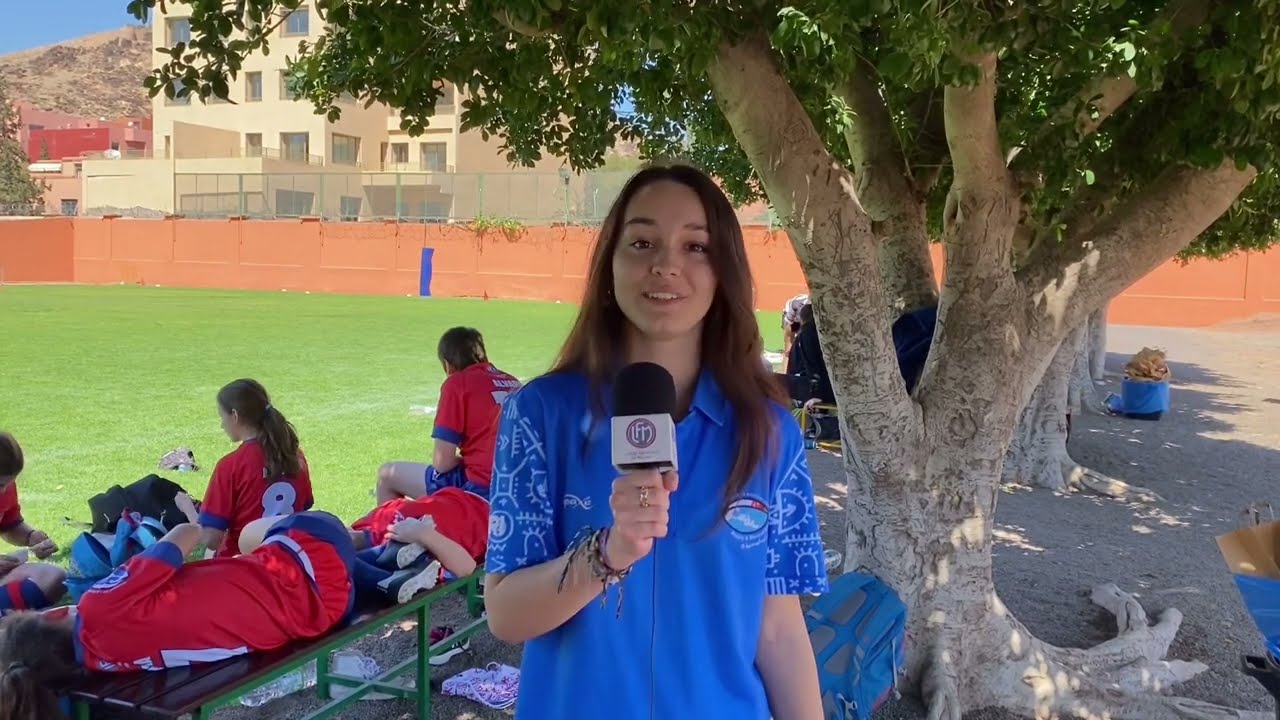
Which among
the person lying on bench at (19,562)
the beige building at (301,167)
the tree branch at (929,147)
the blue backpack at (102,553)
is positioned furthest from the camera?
the beige building at (301,167)

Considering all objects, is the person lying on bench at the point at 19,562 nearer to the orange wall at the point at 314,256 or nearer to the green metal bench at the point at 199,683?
the green metal bench at the point at 199,683

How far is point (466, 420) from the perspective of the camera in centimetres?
504

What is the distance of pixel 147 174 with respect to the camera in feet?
167

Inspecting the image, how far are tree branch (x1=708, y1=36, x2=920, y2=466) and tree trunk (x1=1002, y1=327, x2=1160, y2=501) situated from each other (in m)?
6.26

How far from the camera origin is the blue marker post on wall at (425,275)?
38.2 metres

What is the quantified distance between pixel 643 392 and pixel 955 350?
9.20 ft

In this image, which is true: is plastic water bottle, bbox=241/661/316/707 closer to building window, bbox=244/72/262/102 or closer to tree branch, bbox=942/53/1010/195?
tree branch, bbox=942/53/1010/195

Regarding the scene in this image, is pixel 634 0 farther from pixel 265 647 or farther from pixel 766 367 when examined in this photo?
pixel 265 647

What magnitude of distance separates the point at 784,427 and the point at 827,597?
235 cm

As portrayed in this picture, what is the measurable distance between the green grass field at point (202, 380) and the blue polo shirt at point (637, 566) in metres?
0.43

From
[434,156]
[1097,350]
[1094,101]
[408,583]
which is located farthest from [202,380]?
[434,156]

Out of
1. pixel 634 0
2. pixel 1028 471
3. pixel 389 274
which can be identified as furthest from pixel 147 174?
pixel 634 0

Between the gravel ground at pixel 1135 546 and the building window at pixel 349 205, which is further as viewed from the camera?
the building window at pixel 349 205

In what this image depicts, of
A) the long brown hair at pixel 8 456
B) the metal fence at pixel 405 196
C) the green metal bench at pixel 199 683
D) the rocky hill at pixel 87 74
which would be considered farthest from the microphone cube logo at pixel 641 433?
the rocky hill at pixel 87 74
